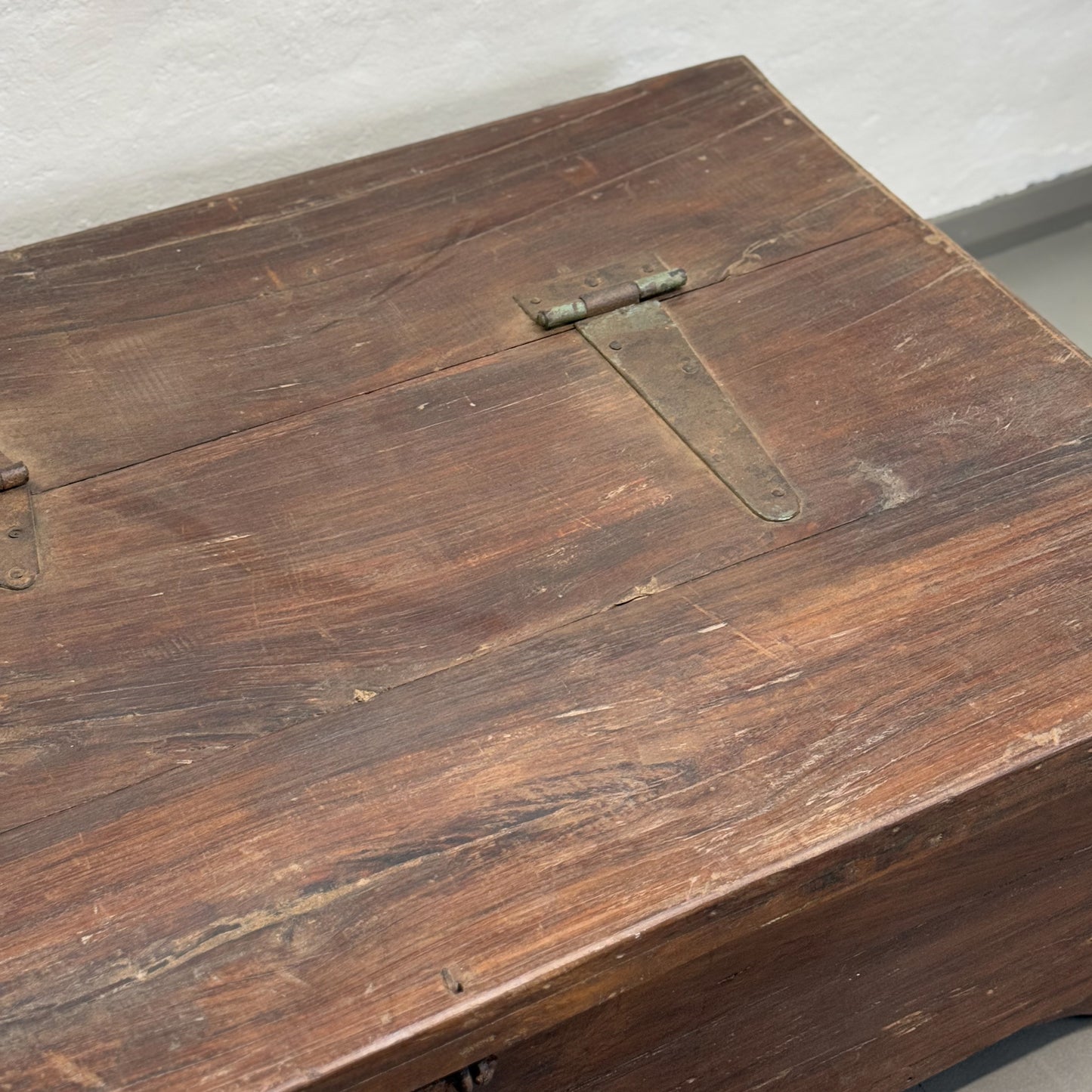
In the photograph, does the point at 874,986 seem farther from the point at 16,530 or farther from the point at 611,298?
the point at 16,530

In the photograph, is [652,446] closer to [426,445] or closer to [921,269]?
[426,445]

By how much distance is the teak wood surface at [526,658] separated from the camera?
889 millimetres

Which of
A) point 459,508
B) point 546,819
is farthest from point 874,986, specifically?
point 459,508

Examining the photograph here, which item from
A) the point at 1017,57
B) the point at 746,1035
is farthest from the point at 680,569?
the point at 1017,57

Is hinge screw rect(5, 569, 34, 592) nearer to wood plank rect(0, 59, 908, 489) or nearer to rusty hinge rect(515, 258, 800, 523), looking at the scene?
wood plank rect(0, 59, 908, 489)

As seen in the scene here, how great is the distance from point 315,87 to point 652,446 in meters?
0.68

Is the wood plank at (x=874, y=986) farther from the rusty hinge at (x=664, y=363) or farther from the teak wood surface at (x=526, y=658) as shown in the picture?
the rusty hinge at (x=664, y=363)

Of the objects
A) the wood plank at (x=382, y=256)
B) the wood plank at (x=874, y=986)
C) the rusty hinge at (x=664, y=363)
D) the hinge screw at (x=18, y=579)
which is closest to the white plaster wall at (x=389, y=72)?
the wood plank at (x=382, y=256)

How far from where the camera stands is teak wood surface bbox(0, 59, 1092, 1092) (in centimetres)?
89

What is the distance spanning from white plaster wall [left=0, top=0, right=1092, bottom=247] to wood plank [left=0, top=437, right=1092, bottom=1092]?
0.81 m

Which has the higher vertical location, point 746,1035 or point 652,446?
point 652,446

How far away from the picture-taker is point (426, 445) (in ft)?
3.92

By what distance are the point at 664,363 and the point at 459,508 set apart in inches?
9.8

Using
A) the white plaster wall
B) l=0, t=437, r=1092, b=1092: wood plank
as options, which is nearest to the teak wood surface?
l=0, t=437, r=1092, b=1092: wood plank
